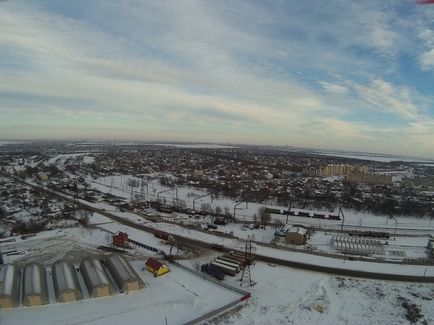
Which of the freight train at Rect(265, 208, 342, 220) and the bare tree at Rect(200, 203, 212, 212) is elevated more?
the freight train at Rect(265, 208, 342, 220)

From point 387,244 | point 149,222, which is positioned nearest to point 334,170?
point 387,244

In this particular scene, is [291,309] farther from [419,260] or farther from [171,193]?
[171,193]

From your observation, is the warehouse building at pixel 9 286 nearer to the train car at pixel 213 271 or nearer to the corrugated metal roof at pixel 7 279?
the corrugated metal roof at pixel 7 279

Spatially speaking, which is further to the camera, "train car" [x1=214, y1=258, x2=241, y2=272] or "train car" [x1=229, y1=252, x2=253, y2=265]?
"train car" [x1=229, y1=252, x2=253, y2=265]

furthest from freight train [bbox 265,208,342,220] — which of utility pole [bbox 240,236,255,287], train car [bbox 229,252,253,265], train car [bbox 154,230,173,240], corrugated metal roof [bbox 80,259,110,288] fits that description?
corrugated metal roof [bbox 80,259,110,288]

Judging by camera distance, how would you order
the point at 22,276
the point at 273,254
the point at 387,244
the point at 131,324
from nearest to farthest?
the point at 131,324, the point at 22,276, the point at 273,254, the point at 387,244

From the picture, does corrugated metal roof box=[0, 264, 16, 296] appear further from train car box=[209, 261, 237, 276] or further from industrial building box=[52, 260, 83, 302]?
train car box=[209, 261, 237, 276]

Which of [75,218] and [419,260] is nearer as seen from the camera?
[419,260]
